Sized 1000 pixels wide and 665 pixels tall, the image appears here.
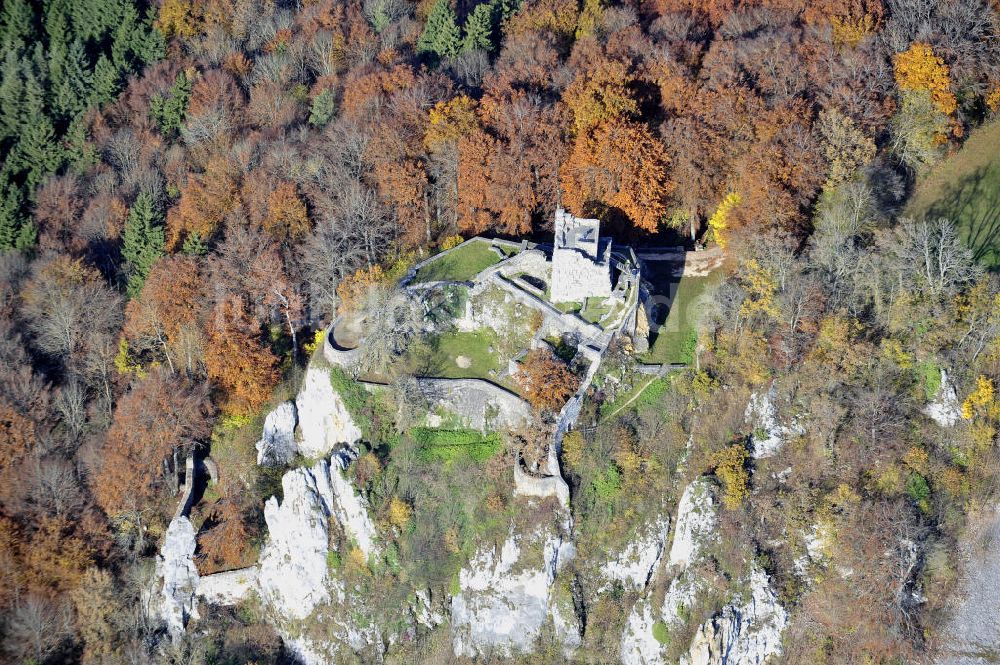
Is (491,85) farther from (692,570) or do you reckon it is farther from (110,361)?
(692,570)

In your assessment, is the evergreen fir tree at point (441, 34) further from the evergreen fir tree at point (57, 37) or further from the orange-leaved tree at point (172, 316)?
the evergreen fir tree at point (57, 37)

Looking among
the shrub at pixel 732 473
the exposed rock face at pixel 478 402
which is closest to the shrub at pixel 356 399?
the exposed rock face at pixel 478 402

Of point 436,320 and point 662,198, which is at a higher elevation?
point 662,198

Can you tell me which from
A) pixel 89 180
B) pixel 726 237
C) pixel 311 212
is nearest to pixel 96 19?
pixel 89 180

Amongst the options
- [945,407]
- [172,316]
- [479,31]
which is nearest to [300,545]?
[172,316]

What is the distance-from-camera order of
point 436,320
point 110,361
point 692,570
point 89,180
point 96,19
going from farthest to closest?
point 96,19, point 89,180, point 110,361, point 436,320, point 692,570

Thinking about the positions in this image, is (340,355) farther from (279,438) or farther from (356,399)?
(279,438)
